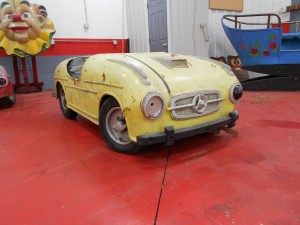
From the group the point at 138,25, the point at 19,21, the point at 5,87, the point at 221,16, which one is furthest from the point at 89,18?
the point at 5,87

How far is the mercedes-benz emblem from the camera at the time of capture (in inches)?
63.6

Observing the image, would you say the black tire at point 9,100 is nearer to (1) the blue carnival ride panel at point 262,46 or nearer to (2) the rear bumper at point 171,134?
(2) the rear bumper at point 171,134

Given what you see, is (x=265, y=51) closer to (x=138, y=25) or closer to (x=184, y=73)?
(x=184, y=73)

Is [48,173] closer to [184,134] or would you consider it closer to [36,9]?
[184,134]

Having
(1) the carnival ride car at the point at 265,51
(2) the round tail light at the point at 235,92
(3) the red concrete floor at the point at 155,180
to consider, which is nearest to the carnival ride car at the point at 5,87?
(3) the red concrete floor at the point at 155,180

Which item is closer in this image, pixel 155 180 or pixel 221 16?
pixel 155 180

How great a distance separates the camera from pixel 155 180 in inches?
54.7

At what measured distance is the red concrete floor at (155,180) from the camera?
3.59ft

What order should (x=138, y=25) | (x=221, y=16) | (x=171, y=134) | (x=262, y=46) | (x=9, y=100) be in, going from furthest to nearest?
(x=138, y=25) → (x=221, y=16) → (x=262, y=46) → (x=9, y=100) → (x=171, y=134)

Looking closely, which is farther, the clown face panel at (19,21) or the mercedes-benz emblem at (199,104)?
the clown face panel at (19,21)

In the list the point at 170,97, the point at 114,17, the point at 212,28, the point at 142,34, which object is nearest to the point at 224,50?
the point at 212,28

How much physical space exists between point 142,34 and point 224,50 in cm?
238

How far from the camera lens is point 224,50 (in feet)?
17.1

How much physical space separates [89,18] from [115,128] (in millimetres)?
5792
